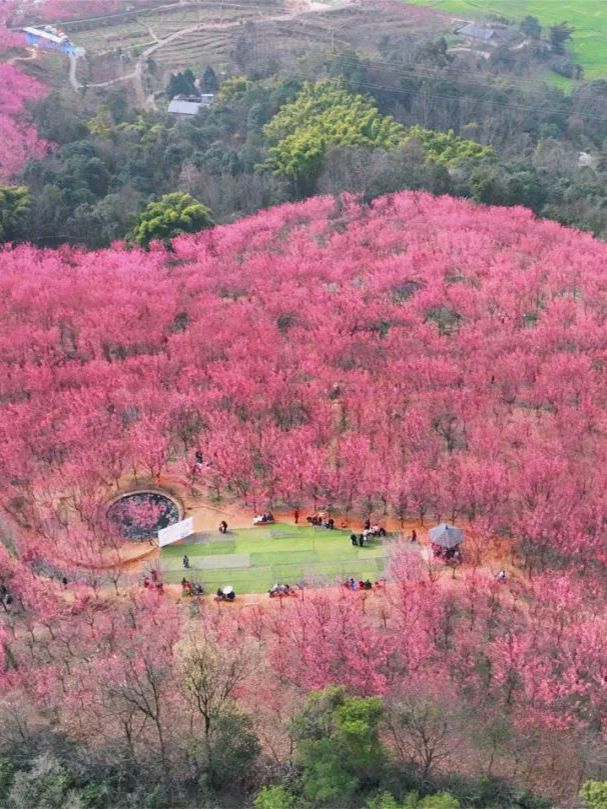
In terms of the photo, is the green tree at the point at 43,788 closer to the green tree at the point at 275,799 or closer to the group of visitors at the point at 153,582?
the green tree at the point at 275,799

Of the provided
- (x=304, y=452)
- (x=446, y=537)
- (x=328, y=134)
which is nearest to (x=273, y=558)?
(x=304, y=452)

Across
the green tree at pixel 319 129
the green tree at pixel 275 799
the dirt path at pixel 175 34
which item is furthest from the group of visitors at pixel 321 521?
the dirt path at pixel 175 34

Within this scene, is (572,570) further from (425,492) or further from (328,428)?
(328,428)

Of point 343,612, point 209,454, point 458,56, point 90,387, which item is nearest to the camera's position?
point 343,612

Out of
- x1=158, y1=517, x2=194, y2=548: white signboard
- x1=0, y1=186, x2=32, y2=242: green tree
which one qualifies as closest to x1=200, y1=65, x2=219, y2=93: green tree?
x1=0, y1=186, x2=32, y2=242: green tree

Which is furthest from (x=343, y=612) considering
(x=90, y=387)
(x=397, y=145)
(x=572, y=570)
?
(x=397, y=145)
